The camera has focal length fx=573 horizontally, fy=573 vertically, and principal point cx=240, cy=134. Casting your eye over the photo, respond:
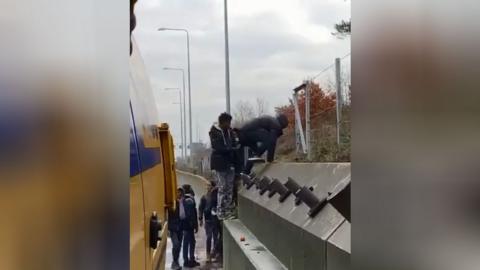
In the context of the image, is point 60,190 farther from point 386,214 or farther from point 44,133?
point 386,214

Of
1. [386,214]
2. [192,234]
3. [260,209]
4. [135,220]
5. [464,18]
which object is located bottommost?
[192,234]

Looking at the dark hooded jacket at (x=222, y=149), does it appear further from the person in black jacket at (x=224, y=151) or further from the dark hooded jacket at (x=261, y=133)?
the dark hooded jacket at (x=261, y=133)

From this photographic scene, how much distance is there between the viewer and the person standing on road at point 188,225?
10594 mm

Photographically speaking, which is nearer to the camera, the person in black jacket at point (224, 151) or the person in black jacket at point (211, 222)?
the person in black jacket at point (224, 151)

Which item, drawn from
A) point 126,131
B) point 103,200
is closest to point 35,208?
point 103,200

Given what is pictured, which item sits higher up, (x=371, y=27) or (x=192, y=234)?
(x=371, y=27)

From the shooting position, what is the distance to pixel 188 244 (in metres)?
10.8

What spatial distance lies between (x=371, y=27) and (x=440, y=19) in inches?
7.2

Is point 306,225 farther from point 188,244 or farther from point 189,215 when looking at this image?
point 188,244

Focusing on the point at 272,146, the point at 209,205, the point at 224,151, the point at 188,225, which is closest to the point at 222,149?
the point at 224,151

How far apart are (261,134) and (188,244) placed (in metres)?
3.08

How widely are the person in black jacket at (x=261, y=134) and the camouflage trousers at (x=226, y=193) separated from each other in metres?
0.32

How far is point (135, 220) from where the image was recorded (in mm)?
1920

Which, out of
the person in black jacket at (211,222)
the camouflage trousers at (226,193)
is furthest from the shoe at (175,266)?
the camouflage trousers at (226,193)
